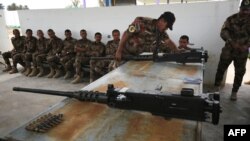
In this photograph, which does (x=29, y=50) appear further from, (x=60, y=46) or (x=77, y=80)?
(x=77, y=80)

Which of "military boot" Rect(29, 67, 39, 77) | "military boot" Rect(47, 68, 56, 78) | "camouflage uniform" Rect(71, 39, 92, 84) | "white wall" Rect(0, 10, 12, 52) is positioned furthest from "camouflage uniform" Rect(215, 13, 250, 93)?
"white wall" Rect(0, 10, 12, 52)

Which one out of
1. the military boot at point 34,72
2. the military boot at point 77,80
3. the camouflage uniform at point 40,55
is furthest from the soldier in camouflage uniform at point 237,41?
the military boot at point 34,72

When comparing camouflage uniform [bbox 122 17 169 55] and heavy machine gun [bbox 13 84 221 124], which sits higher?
camouflage uniform [bbox 122 17 169 55]

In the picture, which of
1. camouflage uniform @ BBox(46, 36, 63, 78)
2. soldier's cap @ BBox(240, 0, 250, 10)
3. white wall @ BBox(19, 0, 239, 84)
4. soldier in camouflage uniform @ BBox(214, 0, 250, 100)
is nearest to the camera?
soldier's cap @ BBox(240, 0, 250, 10)

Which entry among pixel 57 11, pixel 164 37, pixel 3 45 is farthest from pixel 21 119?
pixel 3 45

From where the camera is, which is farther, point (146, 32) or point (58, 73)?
point (58, 73)

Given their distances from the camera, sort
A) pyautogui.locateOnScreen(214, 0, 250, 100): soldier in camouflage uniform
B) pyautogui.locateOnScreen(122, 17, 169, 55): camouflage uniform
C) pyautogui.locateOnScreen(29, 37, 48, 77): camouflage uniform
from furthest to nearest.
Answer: pyautogui.locateOnScreen(29, 37, 48, 77): camouflage uniform
pyautogui.locateOnScreen(214, 0, 250, 100): soldier in camouflage uniform
pyautogui.locateOnScreen(122, 17, 169, 55): camouflage uniform

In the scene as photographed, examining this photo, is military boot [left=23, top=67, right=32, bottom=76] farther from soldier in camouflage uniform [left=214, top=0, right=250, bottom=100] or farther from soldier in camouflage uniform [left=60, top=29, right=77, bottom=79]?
soldier in camouflage uniform [left=214, top=0, right=250, bottom=100]

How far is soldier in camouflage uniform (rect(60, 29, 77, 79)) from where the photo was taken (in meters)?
5.05

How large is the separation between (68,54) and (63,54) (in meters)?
0.13

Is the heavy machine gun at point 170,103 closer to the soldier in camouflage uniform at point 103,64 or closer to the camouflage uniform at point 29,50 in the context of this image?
the soldier in camouflage uniform at point 103,64

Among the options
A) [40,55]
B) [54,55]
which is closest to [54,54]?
[54,55]

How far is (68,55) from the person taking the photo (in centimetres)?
511

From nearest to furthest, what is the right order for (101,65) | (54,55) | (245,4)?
(245,4)
(101,65)
(54,55)
